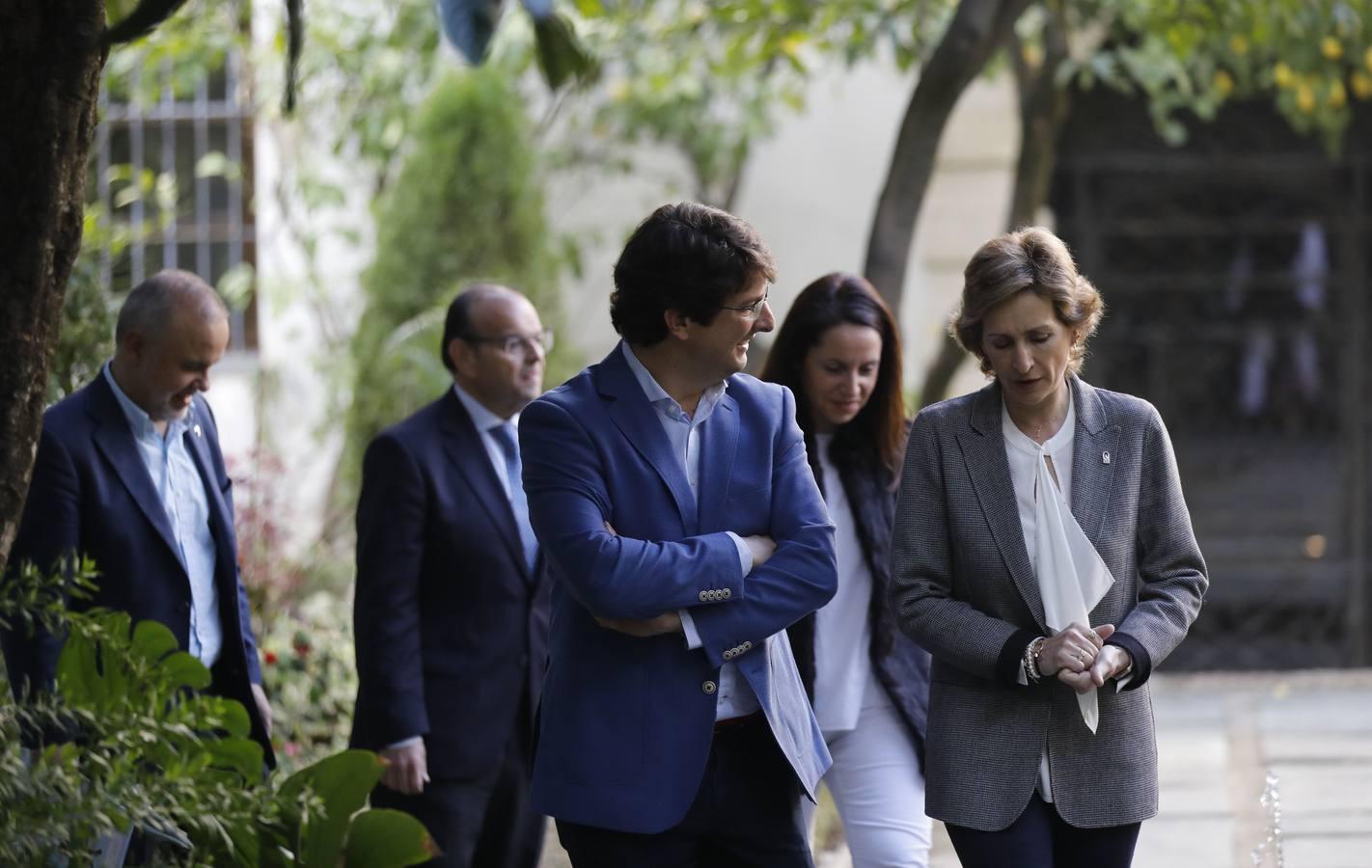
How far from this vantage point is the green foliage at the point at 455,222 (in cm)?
1022

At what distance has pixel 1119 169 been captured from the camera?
11.2m

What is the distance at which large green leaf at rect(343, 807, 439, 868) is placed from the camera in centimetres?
325

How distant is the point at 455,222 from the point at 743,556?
721 cm

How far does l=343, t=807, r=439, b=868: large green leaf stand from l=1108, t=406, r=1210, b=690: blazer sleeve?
1460 mm

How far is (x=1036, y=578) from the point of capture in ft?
12.4

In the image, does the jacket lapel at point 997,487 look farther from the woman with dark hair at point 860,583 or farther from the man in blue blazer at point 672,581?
the woman with dark hair at point 860,583

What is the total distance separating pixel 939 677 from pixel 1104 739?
14.4 inches

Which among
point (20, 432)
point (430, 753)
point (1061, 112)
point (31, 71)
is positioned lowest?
point (430, 753)

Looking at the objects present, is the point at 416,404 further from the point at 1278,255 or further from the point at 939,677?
the point at 939,677

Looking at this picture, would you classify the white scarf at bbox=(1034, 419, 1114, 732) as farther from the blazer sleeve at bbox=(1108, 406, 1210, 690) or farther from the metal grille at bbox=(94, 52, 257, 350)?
the metal grille at bbox=(94, 52, 257, 350)

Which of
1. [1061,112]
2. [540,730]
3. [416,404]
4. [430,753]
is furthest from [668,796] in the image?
[416,404]

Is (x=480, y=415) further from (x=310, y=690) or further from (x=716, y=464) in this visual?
(x=310, y=690)

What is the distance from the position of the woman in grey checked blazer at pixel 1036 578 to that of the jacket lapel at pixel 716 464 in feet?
1.83

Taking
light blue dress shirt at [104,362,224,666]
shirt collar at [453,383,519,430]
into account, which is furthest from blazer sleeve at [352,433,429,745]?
light blue dress shirt at [104,362,224,666]
